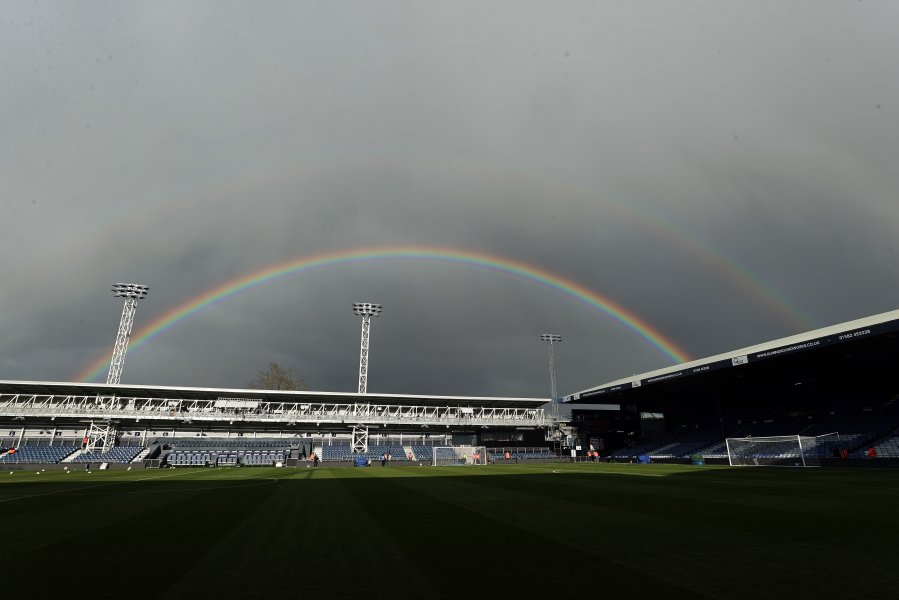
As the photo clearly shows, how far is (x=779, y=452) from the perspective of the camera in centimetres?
3662

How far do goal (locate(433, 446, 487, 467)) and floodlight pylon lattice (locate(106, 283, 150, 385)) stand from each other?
43.5 m

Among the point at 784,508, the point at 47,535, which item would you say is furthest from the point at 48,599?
the point at 784,508

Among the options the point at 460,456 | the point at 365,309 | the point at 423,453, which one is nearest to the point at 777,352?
the point at 460,456

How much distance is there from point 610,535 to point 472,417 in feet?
215

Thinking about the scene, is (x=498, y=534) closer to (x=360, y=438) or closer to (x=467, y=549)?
(x=467, y=549)

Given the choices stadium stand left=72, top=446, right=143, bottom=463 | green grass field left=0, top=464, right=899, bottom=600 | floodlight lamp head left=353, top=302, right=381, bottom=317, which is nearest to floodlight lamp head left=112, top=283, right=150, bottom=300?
stadium stand left=72, top=446, right=143, bottom=463

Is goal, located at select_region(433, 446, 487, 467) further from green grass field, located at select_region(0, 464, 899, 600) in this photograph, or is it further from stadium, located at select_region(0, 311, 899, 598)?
green grass field, located at select_region(0, 464, 899, 600)

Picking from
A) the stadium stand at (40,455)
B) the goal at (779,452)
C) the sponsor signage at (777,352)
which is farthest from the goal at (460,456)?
the stadium stand at (40,455)

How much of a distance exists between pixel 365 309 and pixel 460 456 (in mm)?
27139

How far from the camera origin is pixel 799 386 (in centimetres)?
5169

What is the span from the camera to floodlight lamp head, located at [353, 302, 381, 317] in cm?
7151

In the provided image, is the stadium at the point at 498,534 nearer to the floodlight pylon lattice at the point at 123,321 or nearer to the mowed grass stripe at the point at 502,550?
the mowed grass stripe at the point at 502,550

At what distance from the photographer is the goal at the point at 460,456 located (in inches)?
2267

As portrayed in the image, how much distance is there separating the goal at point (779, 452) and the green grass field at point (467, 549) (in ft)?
91.9
